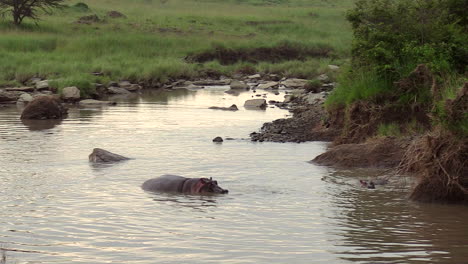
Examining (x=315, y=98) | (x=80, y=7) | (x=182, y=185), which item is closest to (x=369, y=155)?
(x=182, y=185)

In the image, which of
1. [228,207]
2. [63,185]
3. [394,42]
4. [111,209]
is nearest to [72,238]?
[111,209]

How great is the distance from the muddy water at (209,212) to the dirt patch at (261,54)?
24.2 m

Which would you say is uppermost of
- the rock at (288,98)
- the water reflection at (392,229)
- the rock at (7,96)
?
the rock at (288,98)

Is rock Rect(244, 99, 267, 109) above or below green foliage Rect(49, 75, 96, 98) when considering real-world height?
below

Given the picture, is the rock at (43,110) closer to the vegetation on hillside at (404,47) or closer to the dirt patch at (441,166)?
the vegetation on hillside at (404,47)

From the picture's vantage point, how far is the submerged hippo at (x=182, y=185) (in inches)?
465

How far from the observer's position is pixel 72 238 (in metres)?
9.30

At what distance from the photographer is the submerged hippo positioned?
Answer: 38.8 ft

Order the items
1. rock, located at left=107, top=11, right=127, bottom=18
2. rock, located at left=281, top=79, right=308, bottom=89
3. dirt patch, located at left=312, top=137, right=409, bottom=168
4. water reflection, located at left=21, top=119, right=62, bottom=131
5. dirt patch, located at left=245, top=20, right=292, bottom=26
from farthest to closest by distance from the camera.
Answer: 1. dirt patch, located at left=245, top=20, right=292, bottom=26
2. rock, located at left=107, top=11, right=127, bottom=18
3. rock, located at left=281, top=79, right=308, bottom=89
4. water reflection, located at left=21, top=119, right=62, bottom=131
5. dirt patch, located at left=312, top=137, right=409, bottom=168

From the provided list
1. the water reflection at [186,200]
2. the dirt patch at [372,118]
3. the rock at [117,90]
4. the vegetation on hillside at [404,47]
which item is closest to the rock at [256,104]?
the rock at [117,90]

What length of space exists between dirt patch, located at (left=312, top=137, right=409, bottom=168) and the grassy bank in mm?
8761

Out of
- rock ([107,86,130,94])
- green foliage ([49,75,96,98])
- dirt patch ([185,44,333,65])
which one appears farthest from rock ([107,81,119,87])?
dirt patch ([185,44,333,65])

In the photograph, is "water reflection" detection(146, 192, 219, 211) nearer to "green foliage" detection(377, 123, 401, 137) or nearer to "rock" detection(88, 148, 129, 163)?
"rock" detection(88, 148, 129, 163)

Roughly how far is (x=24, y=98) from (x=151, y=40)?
610 inches
